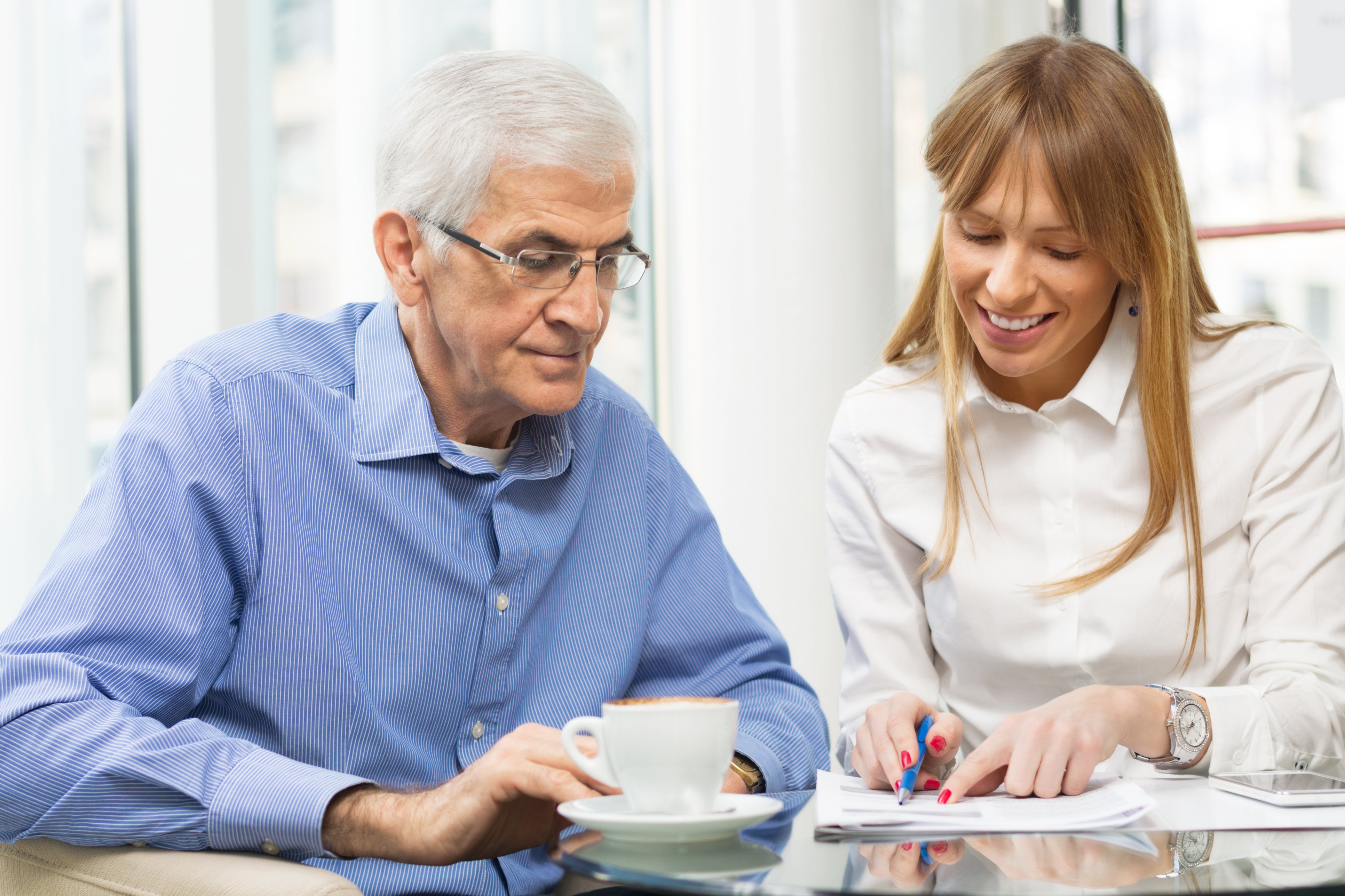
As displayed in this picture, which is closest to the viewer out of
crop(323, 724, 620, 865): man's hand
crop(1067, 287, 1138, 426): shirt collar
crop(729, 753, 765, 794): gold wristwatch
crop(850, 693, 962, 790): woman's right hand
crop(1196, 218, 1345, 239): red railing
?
crop(323, 724, 620, 865): man's hand

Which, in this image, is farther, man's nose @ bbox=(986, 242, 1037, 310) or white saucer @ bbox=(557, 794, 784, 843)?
man's nose @ bbox=(986, 242, 1037, 310)

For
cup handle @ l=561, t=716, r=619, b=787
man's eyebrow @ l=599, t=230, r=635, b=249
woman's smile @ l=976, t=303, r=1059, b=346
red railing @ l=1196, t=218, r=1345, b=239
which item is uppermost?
red railing @ l=1196, t=218, r=1345, b=239

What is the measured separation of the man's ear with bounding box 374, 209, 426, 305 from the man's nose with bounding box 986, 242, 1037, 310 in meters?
0.66

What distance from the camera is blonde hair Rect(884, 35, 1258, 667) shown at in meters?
1.43

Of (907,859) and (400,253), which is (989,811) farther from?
(400,253)

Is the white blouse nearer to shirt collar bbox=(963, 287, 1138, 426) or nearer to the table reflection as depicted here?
shirt collar bbox=(963, 287, 1138, 426)

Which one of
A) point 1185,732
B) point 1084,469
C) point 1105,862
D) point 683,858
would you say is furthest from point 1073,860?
point 1084,469

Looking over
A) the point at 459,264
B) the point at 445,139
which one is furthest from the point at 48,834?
the point at 445,139

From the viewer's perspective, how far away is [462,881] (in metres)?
1.29

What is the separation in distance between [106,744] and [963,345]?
110 cm

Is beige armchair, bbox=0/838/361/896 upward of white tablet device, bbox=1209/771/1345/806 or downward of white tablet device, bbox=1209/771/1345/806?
downward

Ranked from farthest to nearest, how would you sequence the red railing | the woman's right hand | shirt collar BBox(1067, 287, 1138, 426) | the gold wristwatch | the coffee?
the red railing
shirt collar BBox(1067, 287, 1138, 426)
the gold wristwatch
the woman's right hand
the coffee

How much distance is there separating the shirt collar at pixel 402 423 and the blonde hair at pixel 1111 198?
0.49 metres

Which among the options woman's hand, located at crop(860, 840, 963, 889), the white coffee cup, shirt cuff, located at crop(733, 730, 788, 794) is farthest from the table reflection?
shirt cuff, located at crop(733, 730, 788, 794)
